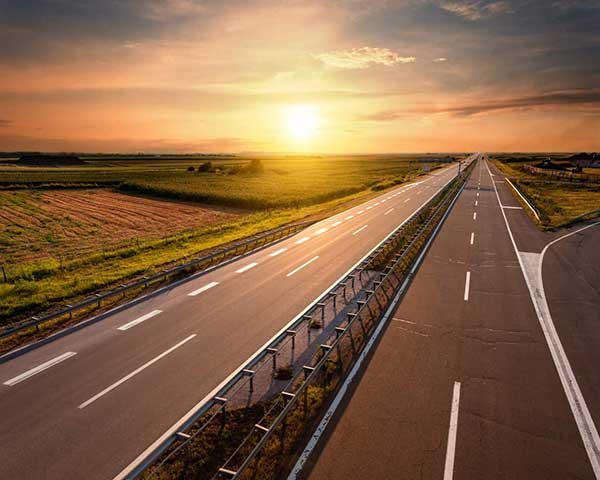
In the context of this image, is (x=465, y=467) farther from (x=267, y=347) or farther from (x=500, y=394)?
(x=267, y=347)

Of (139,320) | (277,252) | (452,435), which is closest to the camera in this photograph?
(452,435)

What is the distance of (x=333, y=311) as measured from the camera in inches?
488

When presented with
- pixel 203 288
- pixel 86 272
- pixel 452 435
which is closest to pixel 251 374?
pixel 452 435

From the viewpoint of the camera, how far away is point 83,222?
34281 millimetres

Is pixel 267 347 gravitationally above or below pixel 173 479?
above

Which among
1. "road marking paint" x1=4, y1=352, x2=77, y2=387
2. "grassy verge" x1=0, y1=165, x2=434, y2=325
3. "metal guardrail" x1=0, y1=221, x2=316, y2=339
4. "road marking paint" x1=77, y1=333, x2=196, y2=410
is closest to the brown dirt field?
"grassy verge" x1=0, y1=165, x2=434, y2=325

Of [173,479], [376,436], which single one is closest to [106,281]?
[173,479]

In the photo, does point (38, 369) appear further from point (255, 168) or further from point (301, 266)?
point (255, 168)

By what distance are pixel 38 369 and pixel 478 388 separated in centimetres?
1092

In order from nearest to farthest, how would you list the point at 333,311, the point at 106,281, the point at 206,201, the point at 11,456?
1. the point at 11,456
2. the point at 333,311
3. the point at 106,281
4. the point at 206,201

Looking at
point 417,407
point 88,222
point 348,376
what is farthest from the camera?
point 88,222

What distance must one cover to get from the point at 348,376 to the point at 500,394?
341 cm

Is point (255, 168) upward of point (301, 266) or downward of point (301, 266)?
upward

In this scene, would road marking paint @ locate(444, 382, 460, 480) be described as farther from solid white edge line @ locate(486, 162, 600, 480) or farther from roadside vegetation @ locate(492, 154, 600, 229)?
roadside vegetation @ locate(492, 154, 600, 229)
